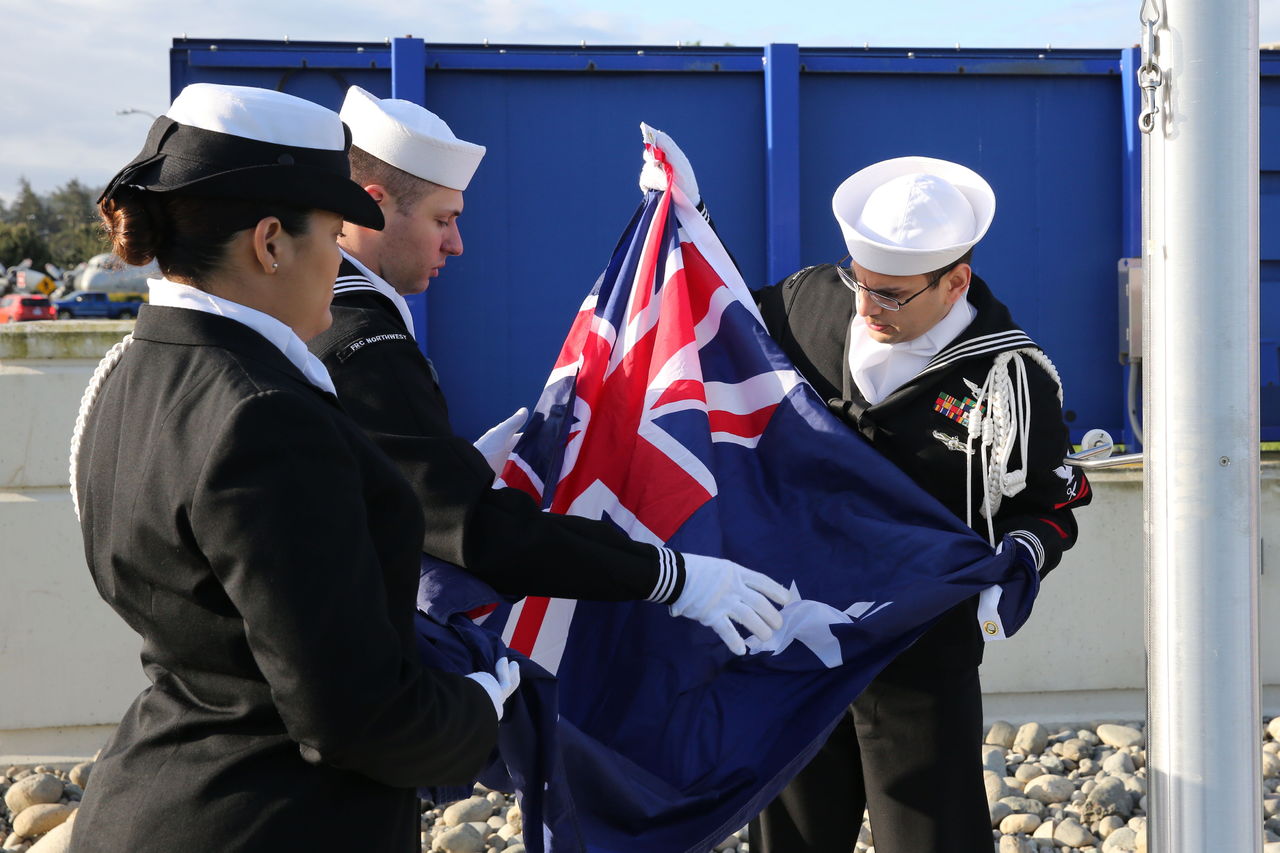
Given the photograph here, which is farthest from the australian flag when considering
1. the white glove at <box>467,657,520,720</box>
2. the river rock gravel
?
the river rock gravel

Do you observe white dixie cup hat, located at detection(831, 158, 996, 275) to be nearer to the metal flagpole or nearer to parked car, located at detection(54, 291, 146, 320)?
the metal flagpole

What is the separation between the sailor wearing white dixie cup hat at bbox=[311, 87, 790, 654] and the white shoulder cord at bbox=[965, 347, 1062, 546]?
22.6 inches

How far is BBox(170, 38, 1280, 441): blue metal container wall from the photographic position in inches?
200

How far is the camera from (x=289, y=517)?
Result: 1304mm

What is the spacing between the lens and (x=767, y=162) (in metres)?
5.09

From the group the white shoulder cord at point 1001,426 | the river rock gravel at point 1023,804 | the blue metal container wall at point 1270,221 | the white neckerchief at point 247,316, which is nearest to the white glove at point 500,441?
the white shoulder cord at point 1001,426

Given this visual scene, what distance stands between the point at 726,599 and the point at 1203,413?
0.86 metres

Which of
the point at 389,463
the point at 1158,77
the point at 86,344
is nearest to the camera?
the point at 389,463

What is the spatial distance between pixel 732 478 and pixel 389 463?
1.40m

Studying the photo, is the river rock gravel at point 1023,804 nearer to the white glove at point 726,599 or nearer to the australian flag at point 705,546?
the australian flag at point 705,546

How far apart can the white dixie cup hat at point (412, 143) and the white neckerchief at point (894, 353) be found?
0.94m

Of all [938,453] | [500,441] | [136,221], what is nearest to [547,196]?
[500,441]

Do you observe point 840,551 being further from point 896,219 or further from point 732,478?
point 896,219

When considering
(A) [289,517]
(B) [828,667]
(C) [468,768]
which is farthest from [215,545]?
(B) [828,667]
